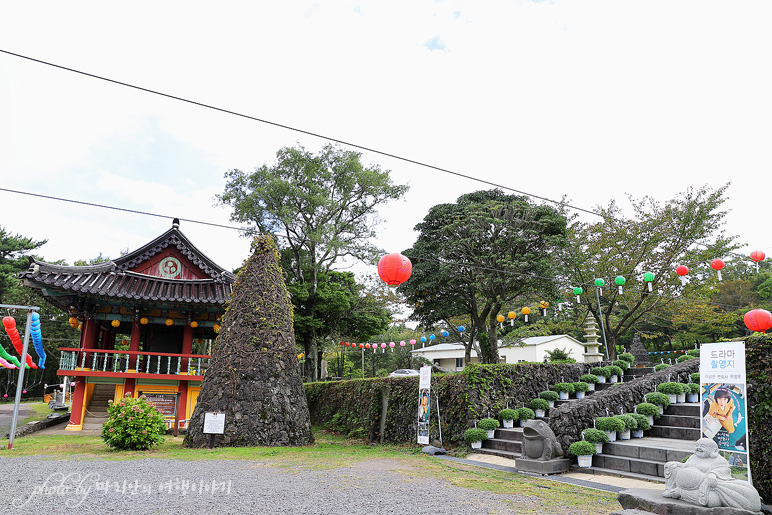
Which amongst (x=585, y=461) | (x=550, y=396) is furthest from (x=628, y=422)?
(x=550, y=396)

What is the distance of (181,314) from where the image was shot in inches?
664

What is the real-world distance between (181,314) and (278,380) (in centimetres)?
745

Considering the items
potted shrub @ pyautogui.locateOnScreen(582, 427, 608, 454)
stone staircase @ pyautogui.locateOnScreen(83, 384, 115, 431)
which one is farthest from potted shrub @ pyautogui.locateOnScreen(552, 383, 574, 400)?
stone staircase @ pyautogui.locateOnScreen(83, 384, 115, 431)

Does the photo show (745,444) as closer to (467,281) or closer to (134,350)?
(467,281)

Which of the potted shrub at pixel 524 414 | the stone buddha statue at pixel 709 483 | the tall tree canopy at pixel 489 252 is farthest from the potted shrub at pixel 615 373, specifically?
the stone buddha statue at pixel 709 483

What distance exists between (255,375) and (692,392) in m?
9.82

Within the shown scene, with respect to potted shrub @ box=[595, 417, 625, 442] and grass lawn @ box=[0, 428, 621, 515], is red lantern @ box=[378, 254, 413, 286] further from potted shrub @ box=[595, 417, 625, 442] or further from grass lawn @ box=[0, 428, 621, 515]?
potted shrub @ box=[595, 417, 625, 442]

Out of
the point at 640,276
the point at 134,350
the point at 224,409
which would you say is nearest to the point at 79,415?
the point at 134,350

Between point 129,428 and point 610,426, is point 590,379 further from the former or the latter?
point 129,428

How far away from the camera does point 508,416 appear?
1095 centimetres

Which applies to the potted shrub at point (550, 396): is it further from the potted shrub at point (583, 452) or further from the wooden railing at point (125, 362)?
the wooden railing at point (125, 362)

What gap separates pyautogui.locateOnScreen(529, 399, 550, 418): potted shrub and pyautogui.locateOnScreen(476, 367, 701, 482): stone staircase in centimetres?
114

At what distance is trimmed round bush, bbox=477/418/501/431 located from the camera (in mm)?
10617

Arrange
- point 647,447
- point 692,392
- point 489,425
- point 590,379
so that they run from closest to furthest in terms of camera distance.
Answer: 1. point 647,447
2. point 489,425
3. point 692,392
4. point 590,379
